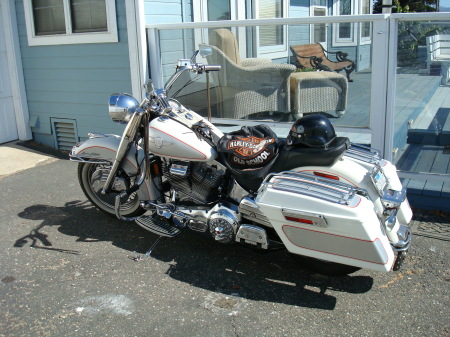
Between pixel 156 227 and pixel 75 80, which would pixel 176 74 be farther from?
pixel 75 80

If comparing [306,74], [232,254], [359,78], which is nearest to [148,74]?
[306,74]

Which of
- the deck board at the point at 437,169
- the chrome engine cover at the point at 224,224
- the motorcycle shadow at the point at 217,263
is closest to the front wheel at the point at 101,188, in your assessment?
the motorcycle shadow at the point at 217,263

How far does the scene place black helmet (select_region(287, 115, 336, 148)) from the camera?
→ 11.1ft

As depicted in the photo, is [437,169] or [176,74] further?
[437,169]

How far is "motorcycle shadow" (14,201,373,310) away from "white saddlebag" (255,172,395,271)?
1.20 feet

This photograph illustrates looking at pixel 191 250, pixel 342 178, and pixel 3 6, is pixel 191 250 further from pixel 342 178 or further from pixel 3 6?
pixel 3 6

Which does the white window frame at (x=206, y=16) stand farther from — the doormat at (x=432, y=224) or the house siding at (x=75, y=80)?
the doormat at (x=432, y=224)

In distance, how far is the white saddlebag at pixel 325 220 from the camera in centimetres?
304

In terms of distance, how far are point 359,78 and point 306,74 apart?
567mm

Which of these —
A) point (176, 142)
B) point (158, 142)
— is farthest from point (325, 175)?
point (158, 142)

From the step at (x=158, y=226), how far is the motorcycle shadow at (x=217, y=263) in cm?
19

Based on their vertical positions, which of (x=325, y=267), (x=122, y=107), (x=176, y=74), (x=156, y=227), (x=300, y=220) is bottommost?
(x=325, y=267)

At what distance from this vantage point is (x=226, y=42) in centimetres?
559

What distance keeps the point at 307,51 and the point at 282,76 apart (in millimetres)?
384
